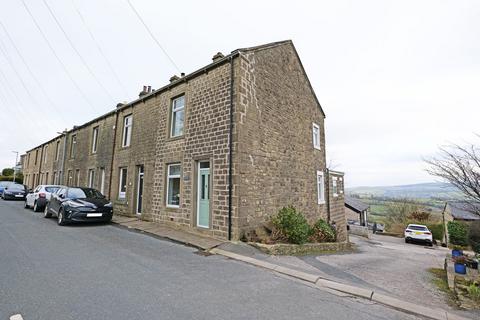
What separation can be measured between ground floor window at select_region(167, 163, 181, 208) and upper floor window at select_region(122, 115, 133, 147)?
5.15 metres

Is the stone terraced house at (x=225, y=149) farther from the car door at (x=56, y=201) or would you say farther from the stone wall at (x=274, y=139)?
the car door at (x=56, y=201)

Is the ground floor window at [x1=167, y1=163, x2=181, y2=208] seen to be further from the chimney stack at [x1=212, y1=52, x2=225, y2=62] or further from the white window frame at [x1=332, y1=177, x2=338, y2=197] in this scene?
the white window frame at [x1=332, y1=177, x2=338, y2=197]

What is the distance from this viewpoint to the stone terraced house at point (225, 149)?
845cm

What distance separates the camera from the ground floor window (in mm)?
10250

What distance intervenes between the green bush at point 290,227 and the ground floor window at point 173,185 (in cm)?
407

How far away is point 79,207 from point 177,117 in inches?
215

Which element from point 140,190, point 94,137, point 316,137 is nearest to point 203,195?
point 140,190

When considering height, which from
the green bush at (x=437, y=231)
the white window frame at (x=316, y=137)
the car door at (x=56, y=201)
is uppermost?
the white window frame at (x=316, y=137)

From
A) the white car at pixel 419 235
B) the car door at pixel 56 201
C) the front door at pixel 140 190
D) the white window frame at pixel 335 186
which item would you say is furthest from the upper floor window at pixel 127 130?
the white car at pixel 419 235

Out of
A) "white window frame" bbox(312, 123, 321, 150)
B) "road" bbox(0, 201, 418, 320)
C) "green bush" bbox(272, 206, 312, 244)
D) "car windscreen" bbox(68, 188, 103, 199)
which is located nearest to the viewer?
"road" bbox(0, 201, 418, 320)

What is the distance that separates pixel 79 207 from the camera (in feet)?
33.4

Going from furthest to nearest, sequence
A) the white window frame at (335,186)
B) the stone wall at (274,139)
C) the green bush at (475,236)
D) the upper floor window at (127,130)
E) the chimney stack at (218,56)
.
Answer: the white window frame at (335,186)
the upper floor window at (127,130)
the chimney stack at (218,56)
the stone wall at (274,139)
the green bush at (475,236)

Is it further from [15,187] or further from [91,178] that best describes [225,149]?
[15,187]

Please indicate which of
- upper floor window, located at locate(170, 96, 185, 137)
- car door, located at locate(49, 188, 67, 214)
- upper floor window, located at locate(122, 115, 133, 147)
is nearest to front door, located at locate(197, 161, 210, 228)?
upper floor window, located at locate(170, 96, 185, 137)
